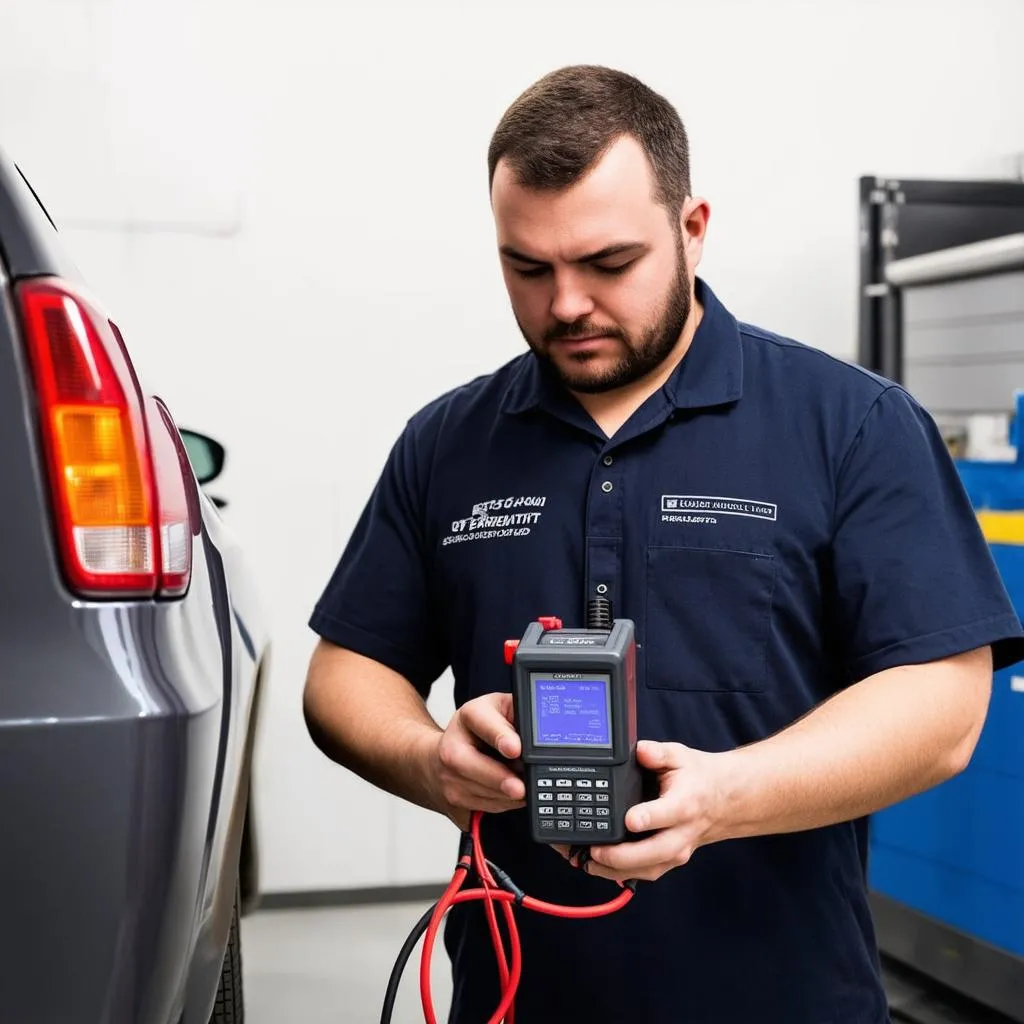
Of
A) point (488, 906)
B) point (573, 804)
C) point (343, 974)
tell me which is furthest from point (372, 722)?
point (343, 974)

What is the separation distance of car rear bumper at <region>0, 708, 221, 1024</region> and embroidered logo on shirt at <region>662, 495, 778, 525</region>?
2.17ft

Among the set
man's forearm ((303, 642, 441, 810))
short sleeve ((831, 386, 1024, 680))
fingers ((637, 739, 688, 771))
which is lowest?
man's forearm ((303, 642, 441, 810))

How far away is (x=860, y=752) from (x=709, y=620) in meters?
0.23

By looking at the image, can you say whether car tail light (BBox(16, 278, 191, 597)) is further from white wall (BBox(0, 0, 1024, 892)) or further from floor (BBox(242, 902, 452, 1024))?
white wall (BBox(0, 0, 1024, 892))

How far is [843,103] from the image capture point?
4.08 meters

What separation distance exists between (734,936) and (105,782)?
754 mm

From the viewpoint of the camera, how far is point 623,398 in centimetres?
150

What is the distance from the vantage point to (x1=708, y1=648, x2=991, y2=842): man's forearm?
1.17 meters

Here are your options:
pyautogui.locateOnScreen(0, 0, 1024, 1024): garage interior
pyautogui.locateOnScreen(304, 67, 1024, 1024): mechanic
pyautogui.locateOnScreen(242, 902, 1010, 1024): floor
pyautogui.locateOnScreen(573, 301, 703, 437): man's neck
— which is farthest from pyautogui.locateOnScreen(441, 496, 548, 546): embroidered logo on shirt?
pyautogui.locateOnScreen(0, 0, 1024, 1024): garage interior

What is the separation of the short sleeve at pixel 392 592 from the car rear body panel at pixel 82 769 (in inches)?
20.2

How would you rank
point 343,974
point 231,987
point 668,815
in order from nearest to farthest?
point 668,815 < point 231,987 < point 343,974

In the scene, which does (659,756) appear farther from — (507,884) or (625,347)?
(625,347)

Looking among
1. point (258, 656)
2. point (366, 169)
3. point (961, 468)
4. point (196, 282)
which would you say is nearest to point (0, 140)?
point (196, 282)

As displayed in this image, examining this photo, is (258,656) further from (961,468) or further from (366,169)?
(366,169)
